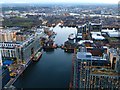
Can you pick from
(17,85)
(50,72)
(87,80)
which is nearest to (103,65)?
(87,80)

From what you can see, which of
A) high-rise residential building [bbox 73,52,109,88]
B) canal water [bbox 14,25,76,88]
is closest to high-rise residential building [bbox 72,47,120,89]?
high-rise residential building [bbox 73,52,109,88]

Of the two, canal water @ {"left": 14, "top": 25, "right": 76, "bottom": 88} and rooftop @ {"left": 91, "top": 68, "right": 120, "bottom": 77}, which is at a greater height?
rooftop @ {"left": 91, "top": 68, "right": 120, "bottom": 77}

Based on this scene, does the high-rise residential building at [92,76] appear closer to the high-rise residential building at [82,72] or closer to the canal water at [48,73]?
the high-rise residential building at [82,72]

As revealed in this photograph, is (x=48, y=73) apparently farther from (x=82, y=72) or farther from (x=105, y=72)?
(x=105, y=72)

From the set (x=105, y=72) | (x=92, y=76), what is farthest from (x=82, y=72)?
(x=105, y=72)

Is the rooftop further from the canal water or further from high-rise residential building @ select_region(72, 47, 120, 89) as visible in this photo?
the canal water

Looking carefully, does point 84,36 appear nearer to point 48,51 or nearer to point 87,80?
point 48,51

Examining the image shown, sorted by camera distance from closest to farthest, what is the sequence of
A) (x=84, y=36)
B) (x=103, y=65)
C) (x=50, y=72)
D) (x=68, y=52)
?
(x=103, y=65) → (x=50, y=72) → (x=68, y=52) → (x=84, y=36)

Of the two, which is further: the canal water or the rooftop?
the canal water
